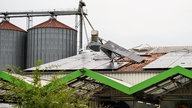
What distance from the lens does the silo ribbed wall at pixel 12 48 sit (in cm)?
5553

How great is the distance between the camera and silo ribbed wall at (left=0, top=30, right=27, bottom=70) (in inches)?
2186

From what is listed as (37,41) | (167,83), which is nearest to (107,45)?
(167,83)

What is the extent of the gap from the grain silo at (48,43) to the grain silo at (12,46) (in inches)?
67.9

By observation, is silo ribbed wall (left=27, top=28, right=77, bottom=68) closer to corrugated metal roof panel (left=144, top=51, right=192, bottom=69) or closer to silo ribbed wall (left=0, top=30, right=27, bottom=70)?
silo ribbed wall (left=0, top=30, right=27, bottom=70)

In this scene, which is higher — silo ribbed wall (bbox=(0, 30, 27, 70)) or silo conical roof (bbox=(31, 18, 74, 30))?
silo conical roof (bbox=(31, 18, 74, 30))

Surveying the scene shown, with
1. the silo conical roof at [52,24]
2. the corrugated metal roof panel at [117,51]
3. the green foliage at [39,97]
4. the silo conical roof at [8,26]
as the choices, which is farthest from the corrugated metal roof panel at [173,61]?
the silo conical roof at [8,26]

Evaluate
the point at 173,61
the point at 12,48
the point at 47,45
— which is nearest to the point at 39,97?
the point at 173,61

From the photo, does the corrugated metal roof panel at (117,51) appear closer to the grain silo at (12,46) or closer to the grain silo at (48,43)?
the grain silo at (48,43)

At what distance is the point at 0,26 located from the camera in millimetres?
57562

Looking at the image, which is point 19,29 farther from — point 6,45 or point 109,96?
point 109,96

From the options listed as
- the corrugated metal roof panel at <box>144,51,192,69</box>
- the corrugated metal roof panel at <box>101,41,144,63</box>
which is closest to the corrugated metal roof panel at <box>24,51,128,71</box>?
the corrugated metal roof panel at <box>101,41,144,63</box>

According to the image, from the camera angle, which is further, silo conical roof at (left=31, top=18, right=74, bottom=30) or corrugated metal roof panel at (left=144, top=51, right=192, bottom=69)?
silo conical roof at (left=31, top=18, right=74, bottom=30)

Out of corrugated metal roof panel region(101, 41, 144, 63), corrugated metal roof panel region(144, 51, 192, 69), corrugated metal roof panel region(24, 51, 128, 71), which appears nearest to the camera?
corrugated metal roof panel region(144, 51, 192, 69)

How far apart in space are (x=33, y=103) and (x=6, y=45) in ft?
131
